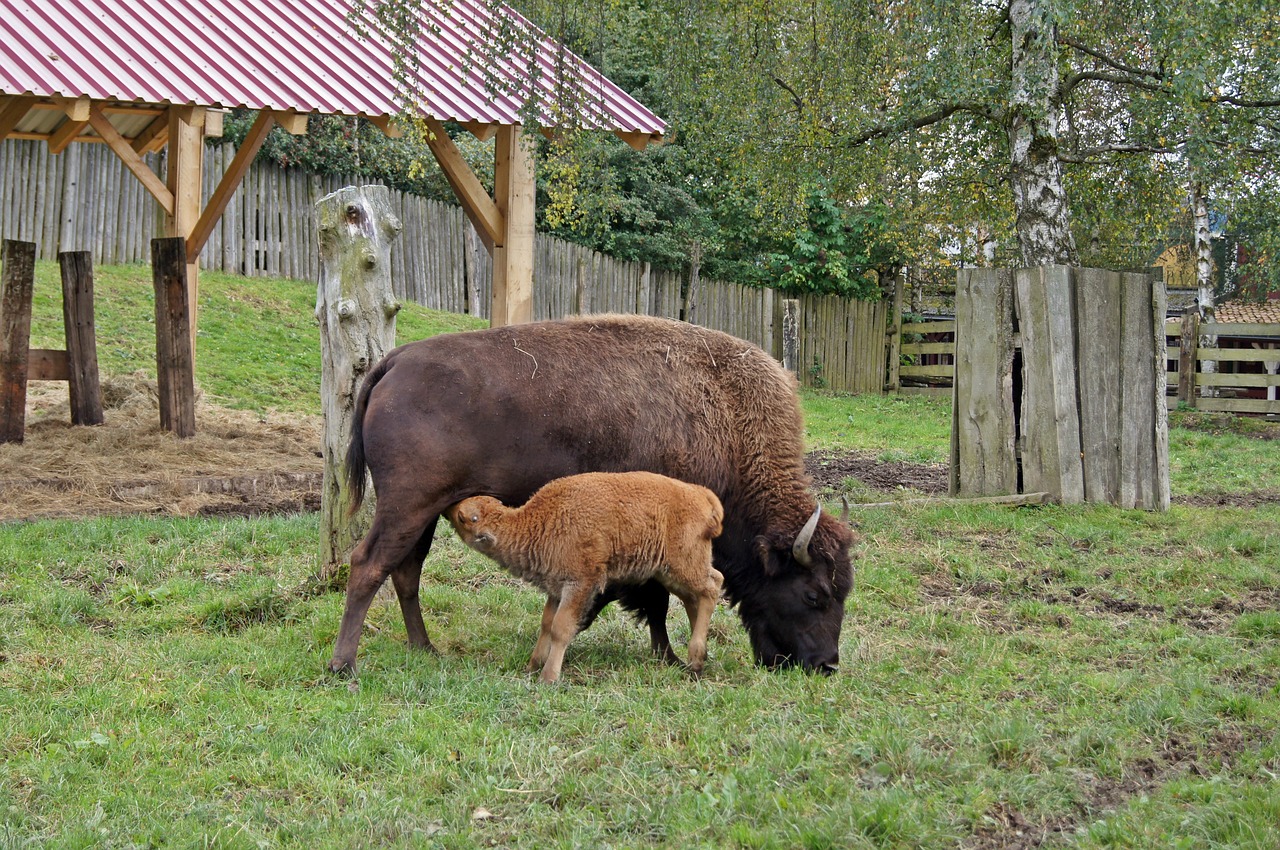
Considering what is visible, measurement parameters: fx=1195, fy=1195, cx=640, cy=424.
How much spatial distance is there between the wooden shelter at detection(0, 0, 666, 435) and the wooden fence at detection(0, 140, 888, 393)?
7464mm

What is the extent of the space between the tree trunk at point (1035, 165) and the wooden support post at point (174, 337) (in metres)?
8.22

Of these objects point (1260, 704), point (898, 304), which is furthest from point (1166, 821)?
point (898, 304)

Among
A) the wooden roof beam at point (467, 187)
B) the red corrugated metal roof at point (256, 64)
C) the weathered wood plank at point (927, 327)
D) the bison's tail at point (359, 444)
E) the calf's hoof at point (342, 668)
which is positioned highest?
the red corrugated metal roof at point (256, 64)

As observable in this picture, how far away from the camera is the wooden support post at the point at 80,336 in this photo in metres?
12.1

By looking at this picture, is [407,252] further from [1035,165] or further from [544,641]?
[544,641]

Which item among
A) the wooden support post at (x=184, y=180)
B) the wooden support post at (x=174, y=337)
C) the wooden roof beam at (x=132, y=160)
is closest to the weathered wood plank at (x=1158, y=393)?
the wooden support post at (x=174, y=337)

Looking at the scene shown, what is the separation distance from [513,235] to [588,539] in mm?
6766

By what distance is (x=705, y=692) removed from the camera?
5.41 meters

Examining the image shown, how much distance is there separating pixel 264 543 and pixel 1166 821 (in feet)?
20.9

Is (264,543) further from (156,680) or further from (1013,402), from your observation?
(1013,402)

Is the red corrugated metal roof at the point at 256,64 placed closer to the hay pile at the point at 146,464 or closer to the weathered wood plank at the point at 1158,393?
the hay pile at the point at 146,464

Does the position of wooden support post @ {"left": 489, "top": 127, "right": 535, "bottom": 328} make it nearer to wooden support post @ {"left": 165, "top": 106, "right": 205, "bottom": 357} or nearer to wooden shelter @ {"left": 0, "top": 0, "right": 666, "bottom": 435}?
wooden shelter @ {"left": 0, "top": 0, "right": 666, "bottom": 435}

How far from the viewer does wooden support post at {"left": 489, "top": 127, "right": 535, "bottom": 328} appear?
1181 centimetres

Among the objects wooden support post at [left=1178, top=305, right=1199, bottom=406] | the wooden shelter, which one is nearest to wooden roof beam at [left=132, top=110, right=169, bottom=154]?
the wooden shelter
